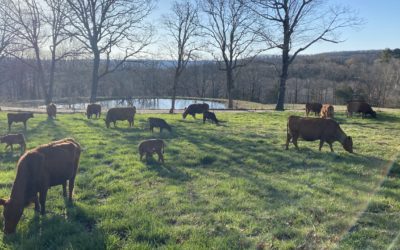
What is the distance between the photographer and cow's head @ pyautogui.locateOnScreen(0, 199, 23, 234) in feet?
20.3

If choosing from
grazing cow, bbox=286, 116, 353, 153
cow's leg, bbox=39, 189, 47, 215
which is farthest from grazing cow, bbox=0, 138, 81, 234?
grazing cow, bbox=286, 116, 353, 153

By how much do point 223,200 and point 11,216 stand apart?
4.25 m

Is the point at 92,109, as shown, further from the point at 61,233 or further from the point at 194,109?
the point at 61,233

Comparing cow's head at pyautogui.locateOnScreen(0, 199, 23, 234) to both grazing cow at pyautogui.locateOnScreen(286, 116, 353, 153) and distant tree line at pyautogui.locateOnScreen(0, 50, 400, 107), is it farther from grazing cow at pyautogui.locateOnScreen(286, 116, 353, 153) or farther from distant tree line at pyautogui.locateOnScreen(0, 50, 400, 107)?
distant tree line at pyautogui.locateOnScreen(0, 50, 400, 107)

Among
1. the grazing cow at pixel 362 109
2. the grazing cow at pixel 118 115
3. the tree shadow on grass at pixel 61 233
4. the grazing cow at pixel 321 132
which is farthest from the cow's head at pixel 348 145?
the grazing cow at pixel 362 109

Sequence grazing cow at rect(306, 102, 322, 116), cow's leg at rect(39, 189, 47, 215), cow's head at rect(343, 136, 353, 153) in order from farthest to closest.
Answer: grazing cow at rect(306, 102, 322, 116), cow's head at rect(343, 136, 353, 153), cow's leg at rect(39, 189, 47, 215)

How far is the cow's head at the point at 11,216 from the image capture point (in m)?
6.19

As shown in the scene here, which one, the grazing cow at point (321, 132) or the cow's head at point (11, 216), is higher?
the grazing cow at point (321, 132)

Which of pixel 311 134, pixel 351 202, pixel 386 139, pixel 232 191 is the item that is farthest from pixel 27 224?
pixel 386 139

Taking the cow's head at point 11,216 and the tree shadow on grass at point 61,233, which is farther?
the cow's head at point 11,216

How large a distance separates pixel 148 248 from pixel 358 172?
7.23 meters

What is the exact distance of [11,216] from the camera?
20.5 ft

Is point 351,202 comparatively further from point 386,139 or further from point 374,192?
point 386,139

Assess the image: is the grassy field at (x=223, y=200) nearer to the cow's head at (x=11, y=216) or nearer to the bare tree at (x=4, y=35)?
the cow's head at (x=11, y=216)
